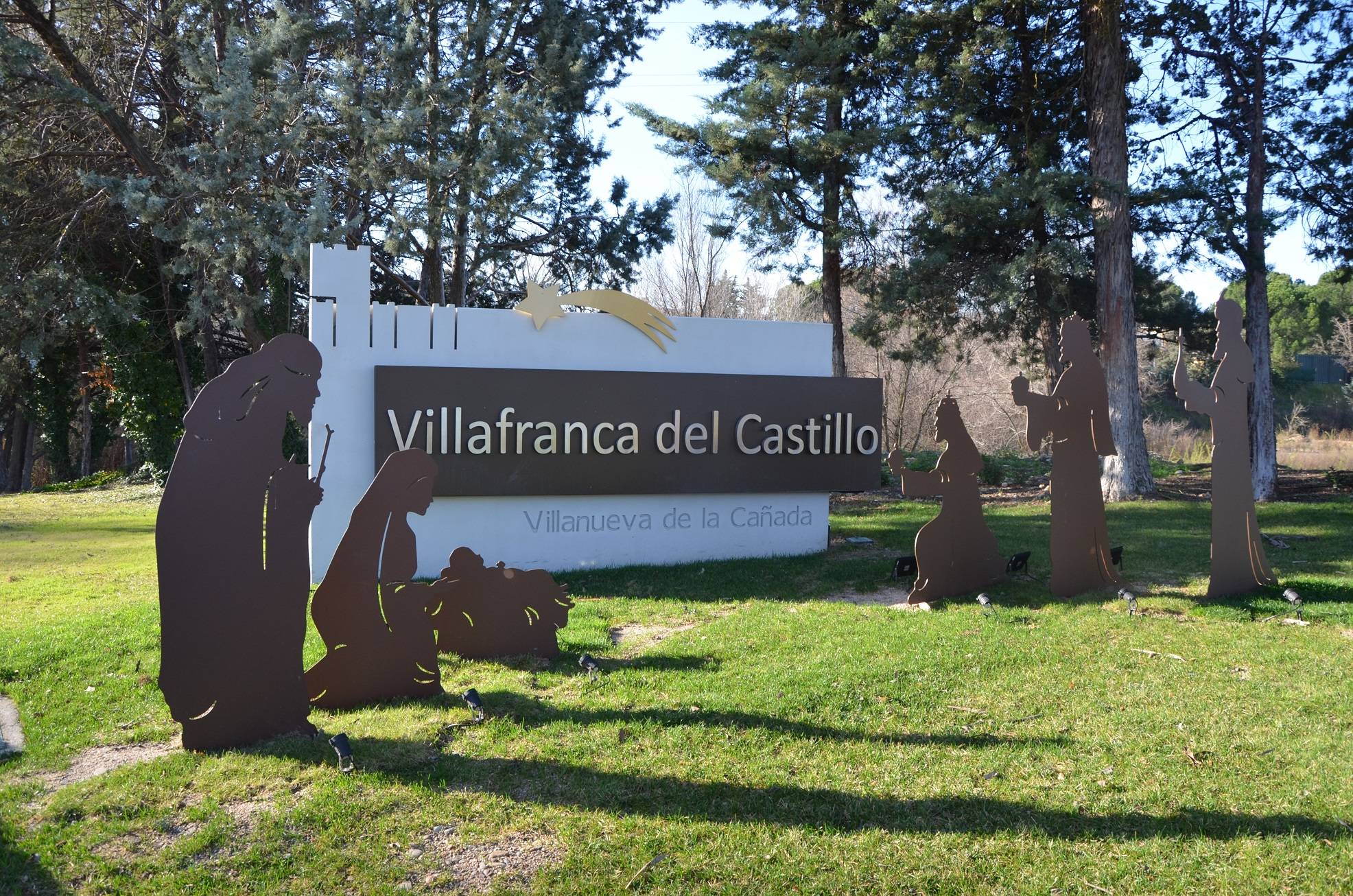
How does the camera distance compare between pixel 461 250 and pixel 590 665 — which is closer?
pixel 590 665

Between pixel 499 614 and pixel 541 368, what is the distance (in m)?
4.01

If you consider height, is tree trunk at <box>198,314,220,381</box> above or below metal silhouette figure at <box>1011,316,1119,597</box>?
above

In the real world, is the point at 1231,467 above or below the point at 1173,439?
below

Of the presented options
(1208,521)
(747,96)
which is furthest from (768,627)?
(747,96)

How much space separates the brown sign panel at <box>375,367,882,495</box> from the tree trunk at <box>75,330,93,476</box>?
1644cm

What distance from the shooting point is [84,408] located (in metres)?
24.5

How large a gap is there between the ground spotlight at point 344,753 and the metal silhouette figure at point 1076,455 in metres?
5.93

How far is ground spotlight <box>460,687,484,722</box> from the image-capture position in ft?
17.0

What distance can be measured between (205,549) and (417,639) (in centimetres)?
144

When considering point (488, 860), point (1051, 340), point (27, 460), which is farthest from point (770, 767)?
point (27, 460)

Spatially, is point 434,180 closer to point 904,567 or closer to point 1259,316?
point 904,567

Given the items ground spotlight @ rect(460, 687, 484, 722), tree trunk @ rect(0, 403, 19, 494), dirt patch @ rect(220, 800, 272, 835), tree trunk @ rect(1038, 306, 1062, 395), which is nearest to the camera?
dirt patch @ rect(220, 800, 272, 835)

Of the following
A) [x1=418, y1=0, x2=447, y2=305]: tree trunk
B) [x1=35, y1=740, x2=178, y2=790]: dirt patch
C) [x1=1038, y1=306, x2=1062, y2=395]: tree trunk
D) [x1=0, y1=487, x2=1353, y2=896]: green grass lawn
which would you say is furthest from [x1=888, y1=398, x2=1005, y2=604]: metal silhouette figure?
[x1=418, y1=0, x2=447, y2=305]: tree trunk

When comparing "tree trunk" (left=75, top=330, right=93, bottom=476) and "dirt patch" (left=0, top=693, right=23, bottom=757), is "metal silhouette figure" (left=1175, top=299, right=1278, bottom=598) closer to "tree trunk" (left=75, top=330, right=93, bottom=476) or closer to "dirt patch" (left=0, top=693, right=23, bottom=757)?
"dirt patch" (left=0, top=693, right=23, bottom=757)
